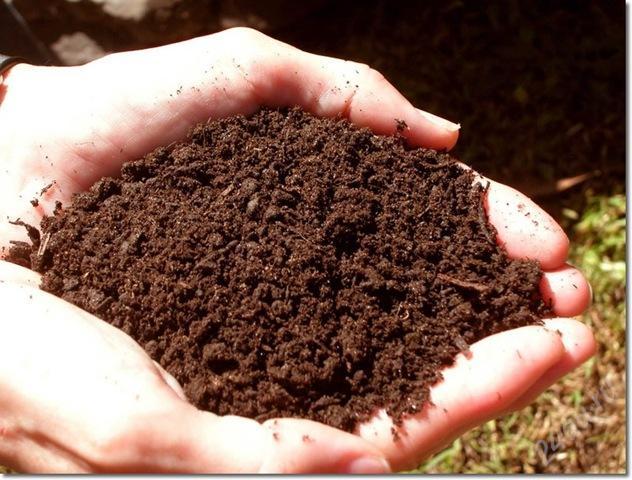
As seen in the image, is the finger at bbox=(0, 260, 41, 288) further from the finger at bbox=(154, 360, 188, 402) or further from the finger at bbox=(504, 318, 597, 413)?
the finger at bbox=(504, 318, 597, 413)

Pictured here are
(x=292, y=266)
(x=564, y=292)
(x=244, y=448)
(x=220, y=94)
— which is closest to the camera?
(x=244, y=448)

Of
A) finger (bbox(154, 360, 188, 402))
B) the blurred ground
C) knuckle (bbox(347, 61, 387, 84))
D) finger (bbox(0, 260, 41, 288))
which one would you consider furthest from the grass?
finger (bbox(0, 260, 41, 288))

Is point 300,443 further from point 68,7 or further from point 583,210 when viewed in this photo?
point 68,7

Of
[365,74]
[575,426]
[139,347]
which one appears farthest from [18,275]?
[575,426]

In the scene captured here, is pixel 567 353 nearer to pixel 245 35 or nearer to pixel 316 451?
pixel 316 451

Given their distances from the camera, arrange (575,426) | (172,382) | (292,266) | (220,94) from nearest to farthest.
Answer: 1. (172,382)
2. (292,266)
3. (220,94)
4. (575,426)

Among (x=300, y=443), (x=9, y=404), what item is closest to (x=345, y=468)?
(x=300, y=443)
